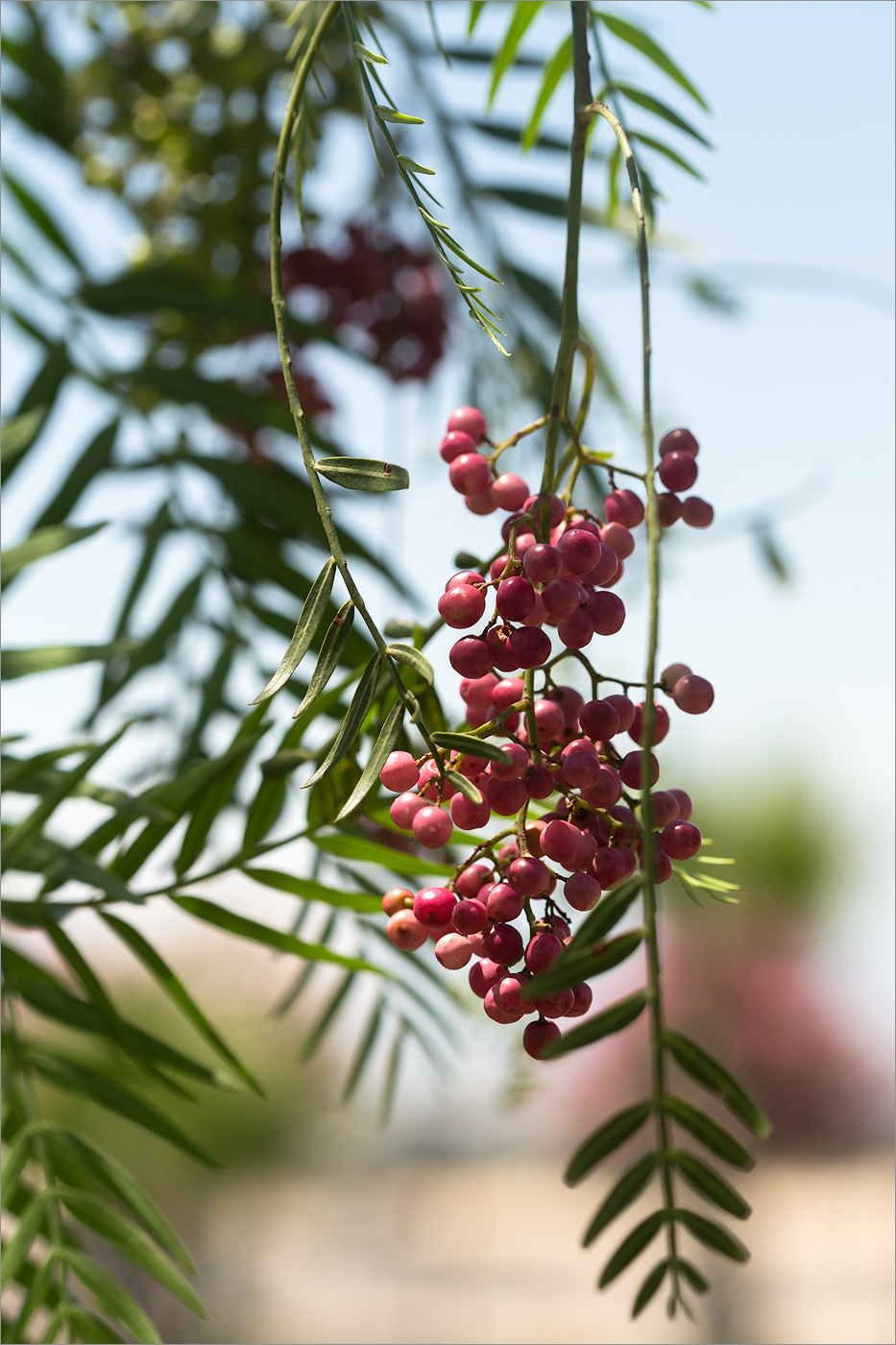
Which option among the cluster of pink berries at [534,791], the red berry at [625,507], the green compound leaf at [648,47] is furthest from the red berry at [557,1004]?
the green compound leaf at [648,47]

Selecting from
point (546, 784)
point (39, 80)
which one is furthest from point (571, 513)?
point (39, 80)

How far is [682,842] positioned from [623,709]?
0.09 feet

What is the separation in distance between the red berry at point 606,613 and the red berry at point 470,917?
2.2 inches

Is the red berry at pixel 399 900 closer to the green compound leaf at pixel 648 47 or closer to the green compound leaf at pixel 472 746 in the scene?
the green compound leaf at pixel 472 746

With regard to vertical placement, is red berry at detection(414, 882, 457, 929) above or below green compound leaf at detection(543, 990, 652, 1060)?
above

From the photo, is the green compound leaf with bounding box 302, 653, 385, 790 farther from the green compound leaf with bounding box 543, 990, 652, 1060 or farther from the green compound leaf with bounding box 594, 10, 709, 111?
the green compound leaf with bounding box 594, 10, 709, 111

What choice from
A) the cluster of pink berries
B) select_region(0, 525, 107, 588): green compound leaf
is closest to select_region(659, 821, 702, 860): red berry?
the cluster of pink berries

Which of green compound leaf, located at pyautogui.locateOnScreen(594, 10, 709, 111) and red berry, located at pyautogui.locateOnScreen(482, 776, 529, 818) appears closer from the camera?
red berry, located at pyautogui.locateOnScreen(482, 776, 529, 818)

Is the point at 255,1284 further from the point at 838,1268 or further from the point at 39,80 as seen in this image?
the point at 39,80

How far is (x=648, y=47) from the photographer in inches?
12.8

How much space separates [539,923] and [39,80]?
669mm

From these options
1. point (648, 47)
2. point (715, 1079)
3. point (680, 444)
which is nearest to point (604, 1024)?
point (715, 1079)

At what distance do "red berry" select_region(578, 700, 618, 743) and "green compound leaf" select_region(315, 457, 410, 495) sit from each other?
0.17 ft

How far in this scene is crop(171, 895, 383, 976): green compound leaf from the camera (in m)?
0.34
